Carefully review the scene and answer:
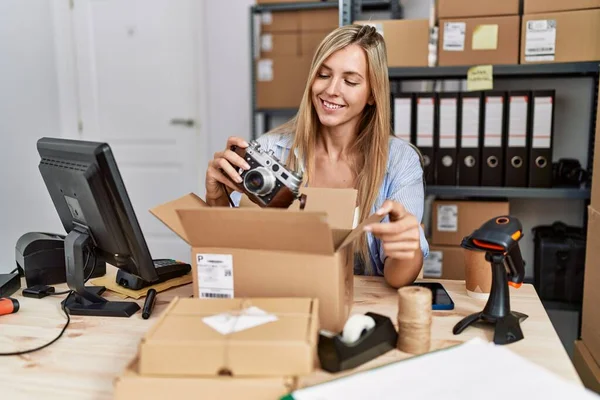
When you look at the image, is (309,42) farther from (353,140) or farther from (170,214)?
(170,214)

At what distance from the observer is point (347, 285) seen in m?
1.00

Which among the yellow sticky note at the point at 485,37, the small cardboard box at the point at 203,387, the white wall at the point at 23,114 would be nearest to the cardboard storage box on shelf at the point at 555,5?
the yellow sticky note at the point at 485,37

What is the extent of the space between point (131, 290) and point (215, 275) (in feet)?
1.08

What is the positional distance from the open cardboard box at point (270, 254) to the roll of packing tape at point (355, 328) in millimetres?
69

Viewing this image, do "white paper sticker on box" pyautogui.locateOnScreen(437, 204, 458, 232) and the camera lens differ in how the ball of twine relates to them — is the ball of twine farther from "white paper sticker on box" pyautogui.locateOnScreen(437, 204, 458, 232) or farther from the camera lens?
"white paper sticker on box" pyautogui.locateOnScreen(437, 204, 458, 232)

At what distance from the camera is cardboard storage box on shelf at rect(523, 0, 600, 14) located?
188 centimetres

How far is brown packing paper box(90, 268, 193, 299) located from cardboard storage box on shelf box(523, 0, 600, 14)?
1.48 m

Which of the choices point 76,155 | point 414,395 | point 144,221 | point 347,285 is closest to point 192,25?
point 144,221

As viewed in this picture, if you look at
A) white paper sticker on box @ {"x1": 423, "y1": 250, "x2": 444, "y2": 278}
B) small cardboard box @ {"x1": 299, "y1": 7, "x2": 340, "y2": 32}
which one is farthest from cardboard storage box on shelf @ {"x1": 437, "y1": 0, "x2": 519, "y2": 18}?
white paper sticker on box @ {"x1": 423, "y1": 250, "x2": 444, "y2": 278}

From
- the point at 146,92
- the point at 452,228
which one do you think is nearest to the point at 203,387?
the point at 452,228

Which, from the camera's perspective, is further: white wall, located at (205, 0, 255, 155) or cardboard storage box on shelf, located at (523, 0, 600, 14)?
white wall, located at (205, 0, 255, 155)

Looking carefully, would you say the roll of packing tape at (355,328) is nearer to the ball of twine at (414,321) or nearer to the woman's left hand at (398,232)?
the ball of twine at (414,321)

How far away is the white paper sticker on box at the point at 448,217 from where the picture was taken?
82.3 inches

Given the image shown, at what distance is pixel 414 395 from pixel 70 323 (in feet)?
2.17
